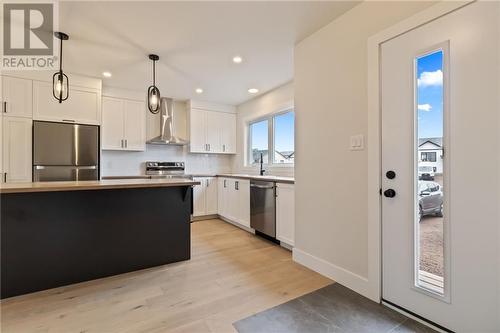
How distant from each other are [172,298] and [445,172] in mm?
2229

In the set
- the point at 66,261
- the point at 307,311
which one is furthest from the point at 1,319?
the point at 307,311

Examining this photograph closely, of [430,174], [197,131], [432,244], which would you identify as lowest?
[432,244]

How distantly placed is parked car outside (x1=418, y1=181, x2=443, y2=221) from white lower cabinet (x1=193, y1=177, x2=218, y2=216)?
12.2ft

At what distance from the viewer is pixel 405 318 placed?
168 cm

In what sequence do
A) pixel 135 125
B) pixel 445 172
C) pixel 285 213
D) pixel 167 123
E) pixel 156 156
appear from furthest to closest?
pixel 156 156
pixel 167 123
pixel 135 125
pixel 285 213
pixel 445 172

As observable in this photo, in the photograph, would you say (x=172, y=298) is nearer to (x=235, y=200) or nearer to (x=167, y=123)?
(x=235, y=200)

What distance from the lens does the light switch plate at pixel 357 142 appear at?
2.01 m

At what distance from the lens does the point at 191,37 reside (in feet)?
8.37

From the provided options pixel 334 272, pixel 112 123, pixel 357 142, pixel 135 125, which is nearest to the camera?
pixel 357 142

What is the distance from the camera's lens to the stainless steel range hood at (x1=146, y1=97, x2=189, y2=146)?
4.71 meters

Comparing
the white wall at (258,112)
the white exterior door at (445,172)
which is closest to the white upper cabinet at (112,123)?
the white wall at (258,112)

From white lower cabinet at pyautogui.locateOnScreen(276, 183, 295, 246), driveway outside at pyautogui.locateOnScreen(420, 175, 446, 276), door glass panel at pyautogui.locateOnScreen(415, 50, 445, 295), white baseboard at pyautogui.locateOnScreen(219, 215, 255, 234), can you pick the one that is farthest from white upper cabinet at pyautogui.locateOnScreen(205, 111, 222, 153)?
driveway outside at pyautogui.locateOnScreen(420, 175, 446, 276)

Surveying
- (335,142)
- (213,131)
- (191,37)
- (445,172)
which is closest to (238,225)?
(213,131)

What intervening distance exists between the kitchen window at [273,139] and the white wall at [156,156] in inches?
36.1
